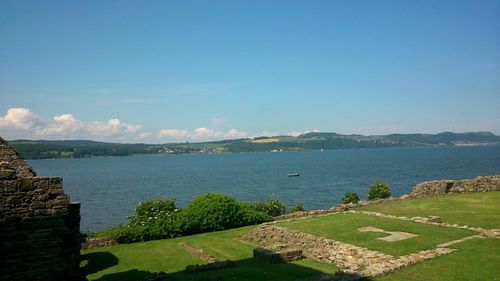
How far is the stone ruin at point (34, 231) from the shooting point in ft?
32.2

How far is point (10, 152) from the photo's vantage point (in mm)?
13688

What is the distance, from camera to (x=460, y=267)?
14945 millimetres

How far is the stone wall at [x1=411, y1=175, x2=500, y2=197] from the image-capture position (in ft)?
112

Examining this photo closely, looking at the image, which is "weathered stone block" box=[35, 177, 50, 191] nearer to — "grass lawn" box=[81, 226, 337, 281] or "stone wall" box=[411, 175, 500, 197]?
"grass lawn" box=[81, 226, 337, 281]

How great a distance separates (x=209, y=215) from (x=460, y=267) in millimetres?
17690

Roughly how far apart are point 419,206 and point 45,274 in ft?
85.3

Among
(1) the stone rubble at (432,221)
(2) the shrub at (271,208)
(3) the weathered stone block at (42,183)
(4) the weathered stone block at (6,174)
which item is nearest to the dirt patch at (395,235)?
(1) the stone rubble at (432,221)

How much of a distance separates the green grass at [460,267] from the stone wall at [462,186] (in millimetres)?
18060

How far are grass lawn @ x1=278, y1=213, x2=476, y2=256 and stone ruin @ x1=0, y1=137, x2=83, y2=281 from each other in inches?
525

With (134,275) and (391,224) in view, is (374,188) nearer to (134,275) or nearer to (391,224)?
(391,224)

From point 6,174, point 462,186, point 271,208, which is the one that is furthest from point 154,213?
point 462,186

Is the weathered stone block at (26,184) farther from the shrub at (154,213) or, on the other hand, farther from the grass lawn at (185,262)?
the shrub at (154,213)

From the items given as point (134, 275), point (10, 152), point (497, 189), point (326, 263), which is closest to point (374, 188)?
point (497, 189)

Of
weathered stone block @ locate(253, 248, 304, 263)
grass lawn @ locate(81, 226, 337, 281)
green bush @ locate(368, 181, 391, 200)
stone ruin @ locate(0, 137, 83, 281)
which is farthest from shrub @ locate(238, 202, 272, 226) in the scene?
stone ruin @ locate(0, 137, 83, 281)
